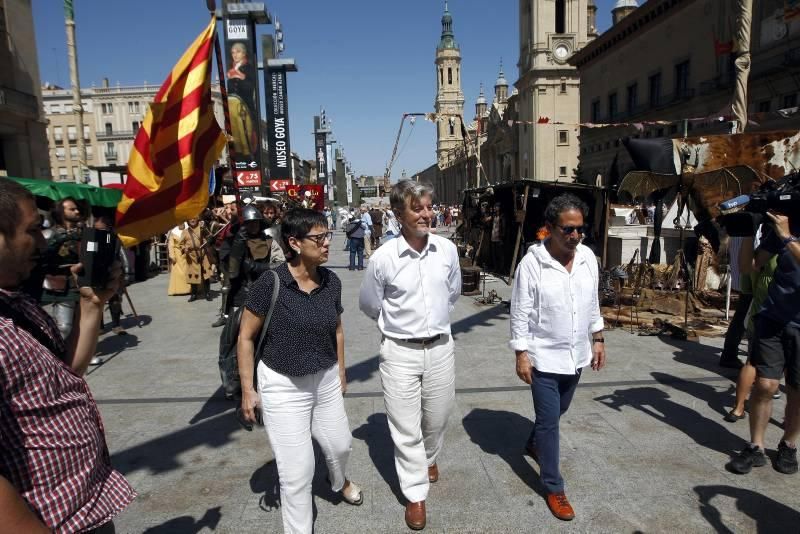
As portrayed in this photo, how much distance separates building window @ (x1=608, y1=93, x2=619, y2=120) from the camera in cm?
4370

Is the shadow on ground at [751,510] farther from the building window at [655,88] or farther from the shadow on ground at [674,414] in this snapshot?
the building window at [655,88]

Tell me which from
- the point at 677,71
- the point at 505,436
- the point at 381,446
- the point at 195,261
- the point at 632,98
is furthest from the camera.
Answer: the point at 632,98

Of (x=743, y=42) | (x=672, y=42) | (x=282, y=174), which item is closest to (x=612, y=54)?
(x=672, y=42)

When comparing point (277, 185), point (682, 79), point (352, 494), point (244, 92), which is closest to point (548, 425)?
point (352, 494)

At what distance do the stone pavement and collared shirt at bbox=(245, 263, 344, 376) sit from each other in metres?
1.07

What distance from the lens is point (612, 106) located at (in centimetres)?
4450

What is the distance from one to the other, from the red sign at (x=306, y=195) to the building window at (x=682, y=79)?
25161 millimetres

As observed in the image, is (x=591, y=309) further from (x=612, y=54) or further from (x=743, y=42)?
(x=612, y=54)

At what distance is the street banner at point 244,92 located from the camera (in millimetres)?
17188

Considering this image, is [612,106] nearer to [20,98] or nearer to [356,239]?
[356,239]

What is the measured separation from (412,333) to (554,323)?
0.87 meters

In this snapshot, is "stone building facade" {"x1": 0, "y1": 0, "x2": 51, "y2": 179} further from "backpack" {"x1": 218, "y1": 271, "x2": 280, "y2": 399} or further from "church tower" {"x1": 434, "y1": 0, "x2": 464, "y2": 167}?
"church tower" {"x1": 434, "y1": 0, "x2": 464, "y2": 167}

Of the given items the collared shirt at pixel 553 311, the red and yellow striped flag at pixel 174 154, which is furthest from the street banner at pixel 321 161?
the collared shirt at pixel 553 311

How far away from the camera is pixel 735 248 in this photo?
8.11 m
